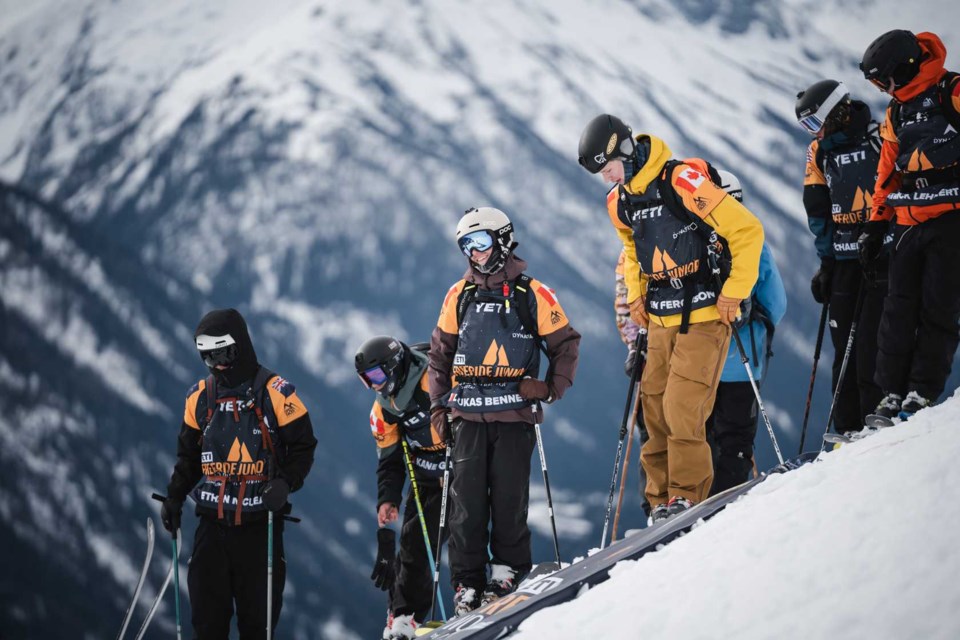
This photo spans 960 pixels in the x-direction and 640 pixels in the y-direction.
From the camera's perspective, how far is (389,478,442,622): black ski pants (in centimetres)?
498

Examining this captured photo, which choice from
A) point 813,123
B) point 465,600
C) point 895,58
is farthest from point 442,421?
point 895,58

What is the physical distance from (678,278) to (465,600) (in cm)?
184

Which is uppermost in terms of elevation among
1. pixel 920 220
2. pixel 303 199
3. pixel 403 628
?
pixel 303 199

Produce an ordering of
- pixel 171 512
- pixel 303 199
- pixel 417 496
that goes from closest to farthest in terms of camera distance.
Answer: pixel 171 512 → pixel 417 496 → pixel 303 199

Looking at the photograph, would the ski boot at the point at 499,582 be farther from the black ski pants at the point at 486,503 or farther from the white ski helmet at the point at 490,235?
the white ski helmet at the point at 490,235

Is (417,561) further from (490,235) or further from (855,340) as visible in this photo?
(855,340)

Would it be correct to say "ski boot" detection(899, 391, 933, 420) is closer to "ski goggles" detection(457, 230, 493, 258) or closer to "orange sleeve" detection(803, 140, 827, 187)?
"orange sleeve" detection(803, 140, 827, 187)

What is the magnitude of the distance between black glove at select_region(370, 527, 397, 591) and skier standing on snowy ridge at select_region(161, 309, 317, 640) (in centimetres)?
59

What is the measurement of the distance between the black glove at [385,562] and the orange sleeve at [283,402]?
937 mm

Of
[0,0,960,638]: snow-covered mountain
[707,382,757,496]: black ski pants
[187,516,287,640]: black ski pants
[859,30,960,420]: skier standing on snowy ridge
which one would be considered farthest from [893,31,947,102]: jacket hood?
[0,0,960,638]: snow-covered mountain

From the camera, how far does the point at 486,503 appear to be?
397 cm

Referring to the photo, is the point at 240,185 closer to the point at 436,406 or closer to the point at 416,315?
the point at 416,315

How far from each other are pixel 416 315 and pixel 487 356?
8269 millimetres

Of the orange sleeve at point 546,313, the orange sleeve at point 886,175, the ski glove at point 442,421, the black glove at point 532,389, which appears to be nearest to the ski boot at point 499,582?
the ski glove at point 442,421
